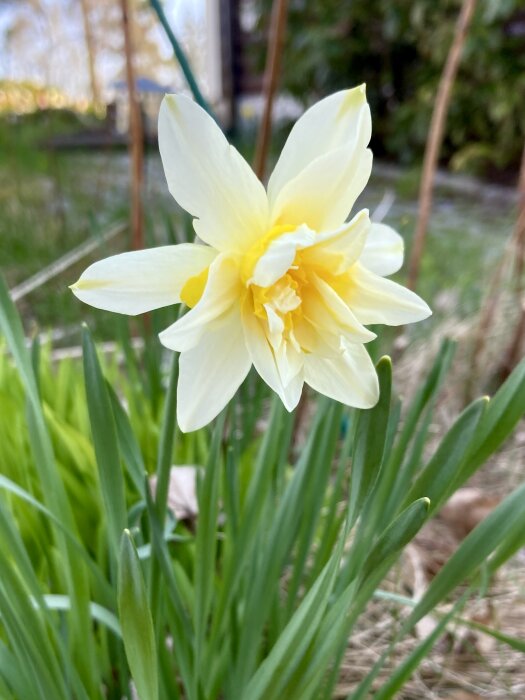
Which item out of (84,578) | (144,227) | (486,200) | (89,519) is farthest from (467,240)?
(84,578)

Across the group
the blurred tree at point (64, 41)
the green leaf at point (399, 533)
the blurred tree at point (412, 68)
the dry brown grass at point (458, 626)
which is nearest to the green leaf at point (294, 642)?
the green leaf at point (399, 533)

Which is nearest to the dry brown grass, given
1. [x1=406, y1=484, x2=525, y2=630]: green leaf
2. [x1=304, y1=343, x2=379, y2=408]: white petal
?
[x1=406, y1=484, x2=525, y2=630]: green leaf

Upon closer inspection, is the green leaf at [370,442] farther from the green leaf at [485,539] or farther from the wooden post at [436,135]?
the wooden post at [436,135]

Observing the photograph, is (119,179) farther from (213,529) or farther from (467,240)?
(213,529)

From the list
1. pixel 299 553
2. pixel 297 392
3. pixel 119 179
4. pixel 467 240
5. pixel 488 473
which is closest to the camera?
pixel 297 392

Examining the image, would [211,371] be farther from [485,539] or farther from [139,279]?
[485,539]
